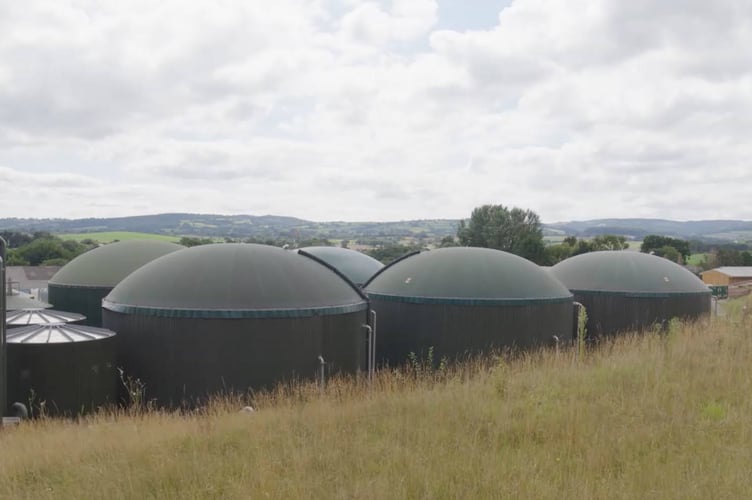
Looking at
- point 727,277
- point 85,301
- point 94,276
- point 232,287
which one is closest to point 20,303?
point 85,301

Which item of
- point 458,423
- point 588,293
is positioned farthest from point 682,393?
point 588,293

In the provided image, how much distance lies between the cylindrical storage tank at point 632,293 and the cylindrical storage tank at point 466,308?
203 inches

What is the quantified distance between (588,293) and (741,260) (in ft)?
312

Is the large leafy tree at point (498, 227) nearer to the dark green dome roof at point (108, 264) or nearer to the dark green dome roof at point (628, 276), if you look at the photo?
the dark green dome roof at point (628, 276)

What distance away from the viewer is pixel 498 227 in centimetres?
10069

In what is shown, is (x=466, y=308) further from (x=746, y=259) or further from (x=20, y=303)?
(x=746, y=259)

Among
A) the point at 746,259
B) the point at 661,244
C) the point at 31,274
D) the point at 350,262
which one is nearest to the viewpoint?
the point at 350,262

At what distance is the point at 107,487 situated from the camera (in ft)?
Answer: 23.2

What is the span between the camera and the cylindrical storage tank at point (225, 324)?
51.9 feet

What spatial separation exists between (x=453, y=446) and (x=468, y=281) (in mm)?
12658

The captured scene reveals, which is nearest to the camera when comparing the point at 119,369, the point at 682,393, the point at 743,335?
the point at 682,393

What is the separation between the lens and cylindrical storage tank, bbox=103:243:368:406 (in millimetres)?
15820

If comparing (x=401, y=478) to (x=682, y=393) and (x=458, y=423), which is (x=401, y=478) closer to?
(x=458, y=423)

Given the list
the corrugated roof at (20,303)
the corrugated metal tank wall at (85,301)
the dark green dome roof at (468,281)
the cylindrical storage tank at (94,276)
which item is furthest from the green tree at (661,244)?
the corrugated roof at (20,303)
